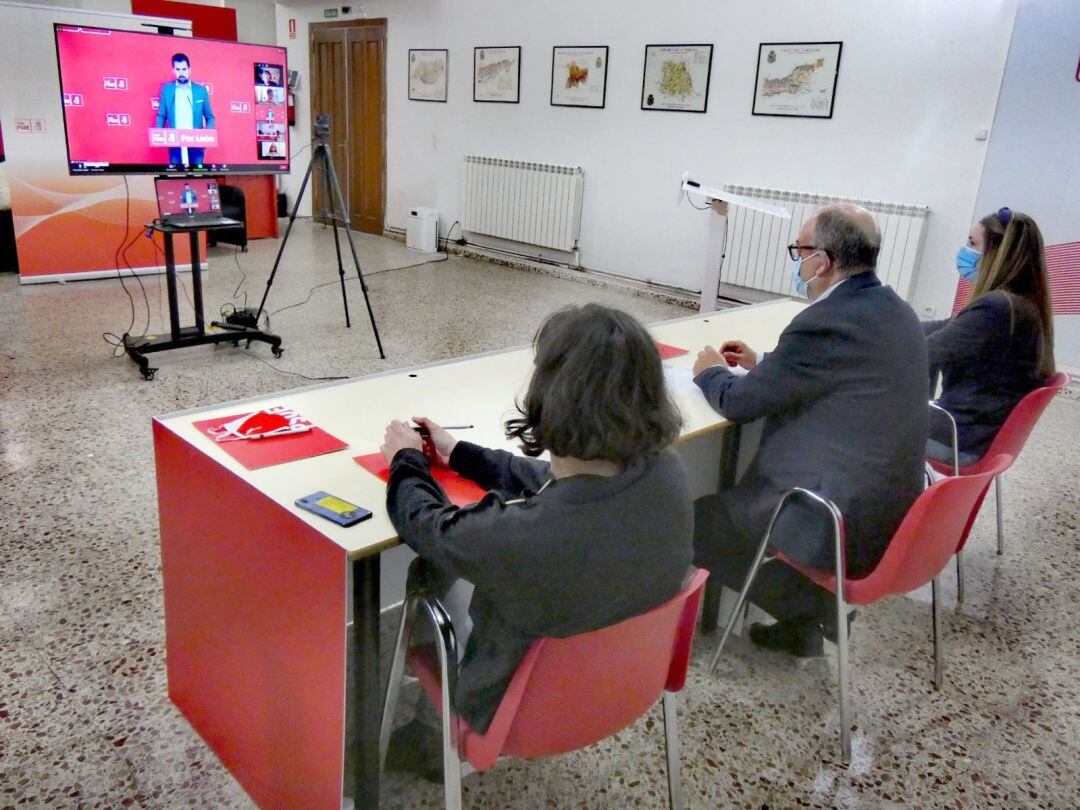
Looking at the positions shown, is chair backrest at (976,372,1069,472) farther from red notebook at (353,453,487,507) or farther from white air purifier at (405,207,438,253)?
white air purifier at (405,207,438,253)

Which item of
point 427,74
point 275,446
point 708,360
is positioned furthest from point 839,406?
point 427,74

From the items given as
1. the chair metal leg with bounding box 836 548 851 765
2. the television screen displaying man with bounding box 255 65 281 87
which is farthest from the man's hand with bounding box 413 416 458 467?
the television screen displaying man with bounding box 255 65 281 87

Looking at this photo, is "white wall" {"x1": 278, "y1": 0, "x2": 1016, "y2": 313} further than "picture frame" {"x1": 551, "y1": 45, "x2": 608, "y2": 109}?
No

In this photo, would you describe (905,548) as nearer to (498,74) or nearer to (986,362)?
(986,362)

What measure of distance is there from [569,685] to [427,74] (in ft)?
25.2

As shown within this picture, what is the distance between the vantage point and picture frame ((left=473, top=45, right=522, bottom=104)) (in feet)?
23.3

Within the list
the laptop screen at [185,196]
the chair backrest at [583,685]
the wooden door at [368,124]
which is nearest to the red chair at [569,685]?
the chair backrest at [583,685]

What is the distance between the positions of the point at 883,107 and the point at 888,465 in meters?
4.03

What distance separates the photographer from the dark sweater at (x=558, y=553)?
1163 millimetres

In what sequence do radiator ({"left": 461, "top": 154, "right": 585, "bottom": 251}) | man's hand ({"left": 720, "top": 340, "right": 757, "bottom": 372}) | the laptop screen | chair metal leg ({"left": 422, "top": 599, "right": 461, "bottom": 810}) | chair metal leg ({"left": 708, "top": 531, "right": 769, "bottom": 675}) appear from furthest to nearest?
radiator ({"left": 461, "top": 154, "right": 585, "bottom": 251}), the laptop screen, man's hand ({"left": 720, "top": 340, "right": 757, "bottom": 372}), chair metal leg ({"left": 708, "top": 531, "right": 769, "bottom": 675}), chair metal leg ({"left": 422, "top": 599, "right": 461, "bottom": 810})

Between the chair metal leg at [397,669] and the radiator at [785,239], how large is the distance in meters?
4.37

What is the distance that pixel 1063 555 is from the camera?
114 inches

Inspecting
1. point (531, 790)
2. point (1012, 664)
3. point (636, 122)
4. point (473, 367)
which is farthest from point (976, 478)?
point (636, 122)

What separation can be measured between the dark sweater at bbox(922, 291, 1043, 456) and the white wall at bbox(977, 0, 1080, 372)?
2235 mm
